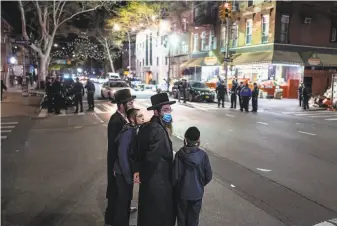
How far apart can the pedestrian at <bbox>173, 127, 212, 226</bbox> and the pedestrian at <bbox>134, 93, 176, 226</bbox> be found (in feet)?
0.28

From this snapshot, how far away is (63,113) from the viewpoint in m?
Answer: 18.8

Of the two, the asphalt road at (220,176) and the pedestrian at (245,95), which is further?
the pedestrian at (245,95)

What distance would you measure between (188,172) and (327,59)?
3171 centimetres

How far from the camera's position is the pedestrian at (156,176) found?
369cm

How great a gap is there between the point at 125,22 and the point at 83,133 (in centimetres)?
3305

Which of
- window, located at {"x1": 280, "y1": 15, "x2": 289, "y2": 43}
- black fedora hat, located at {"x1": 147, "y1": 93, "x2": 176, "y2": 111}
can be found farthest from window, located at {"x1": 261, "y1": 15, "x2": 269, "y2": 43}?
black fedora hat, located at {"x1": 147, "y1": 93, "x2": 176, "y2": 111}

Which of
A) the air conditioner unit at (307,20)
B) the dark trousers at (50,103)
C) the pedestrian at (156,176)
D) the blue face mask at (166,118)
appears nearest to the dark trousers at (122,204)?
the pedestrian at (156,176)

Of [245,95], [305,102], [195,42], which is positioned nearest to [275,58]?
[305,102]

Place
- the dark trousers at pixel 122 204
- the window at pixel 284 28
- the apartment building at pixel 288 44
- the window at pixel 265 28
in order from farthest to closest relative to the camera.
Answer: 1. the window at pixel 265 28
2. the window at pixel 284 28
3. the apartment building at pixel 288 44
4. the dark trousers at pixel 122 204

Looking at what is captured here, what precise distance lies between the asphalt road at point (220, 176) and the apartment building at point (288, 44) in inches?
706

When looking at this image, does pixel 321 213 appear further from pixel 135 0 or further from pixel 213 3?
pixel 135 0

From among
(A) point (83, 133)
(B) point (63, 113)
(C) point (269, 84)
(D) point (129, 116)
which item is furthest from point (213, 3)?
(D) point (129, 116)

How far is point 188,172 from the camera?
3.79 m

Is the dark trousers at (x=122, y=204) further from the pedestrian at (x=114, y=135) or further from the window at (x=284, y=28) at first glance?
the window at (x=284, y=28)
